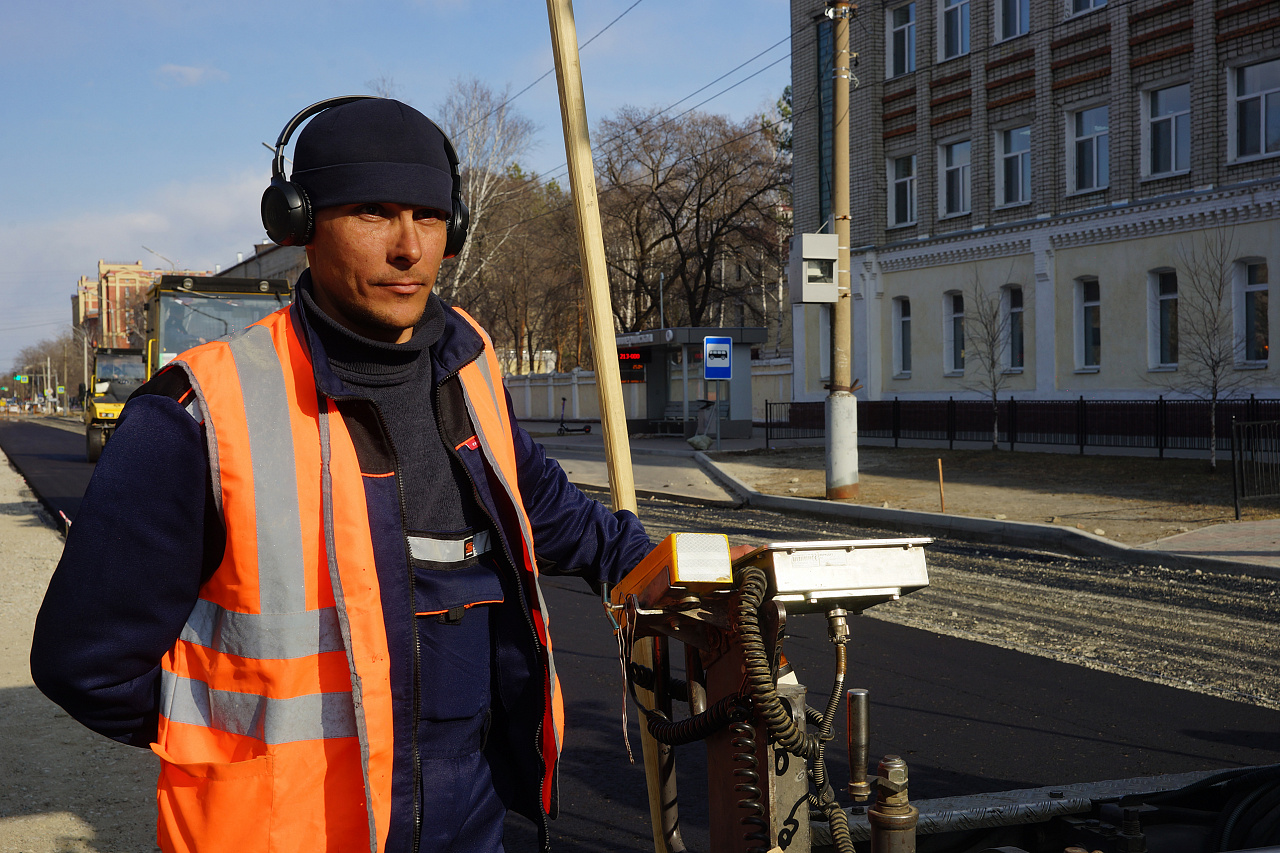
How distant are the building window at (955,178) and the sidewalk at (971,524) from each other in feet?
31.0

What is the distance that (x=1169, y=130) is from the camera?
22672 millimetres

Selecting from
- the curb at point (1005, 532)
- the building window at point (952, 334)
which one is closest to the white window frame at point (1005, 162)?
the building window at point (952, 334)

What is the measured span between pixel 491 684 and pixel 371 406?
1.87ft

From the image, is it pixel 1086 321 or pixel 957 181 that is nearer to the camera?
A: pixel 1086 321

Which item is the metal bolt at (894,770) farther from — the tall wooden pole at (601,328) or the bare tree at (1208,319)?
the bare tree at (1208,319)

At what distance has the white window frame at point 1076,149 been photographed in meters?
24.0

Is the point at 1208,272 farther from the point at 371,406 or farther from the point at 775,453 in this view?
the point at 371,406

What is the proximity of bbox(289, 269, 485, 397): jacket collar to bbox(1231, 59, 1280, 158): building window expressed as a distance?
22.9m

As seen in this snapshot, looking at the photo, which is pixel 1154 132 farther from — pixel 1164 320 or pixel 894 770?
pixel 894 770

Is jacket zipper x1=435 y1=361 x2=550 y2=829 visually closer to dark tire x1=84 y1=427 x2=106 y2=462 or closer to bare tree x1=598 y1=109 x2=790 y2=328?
dark tire x1=84 y1=427 x2=106 y2=462

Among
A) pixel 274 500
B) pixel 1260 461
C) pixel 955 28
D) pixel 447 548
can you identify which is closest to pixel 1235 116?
pixel 955 28

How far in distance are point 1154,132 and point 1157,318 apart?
4.04m

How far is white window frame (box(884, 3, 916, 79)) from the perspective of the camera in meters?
28.4

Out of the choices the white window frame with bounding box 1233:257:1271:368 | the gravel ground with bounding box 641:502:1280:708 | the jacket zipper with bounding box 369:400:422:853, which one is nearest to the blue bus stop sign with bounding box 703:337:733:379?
the white window frame with bounding box 1233:257:1271:368
